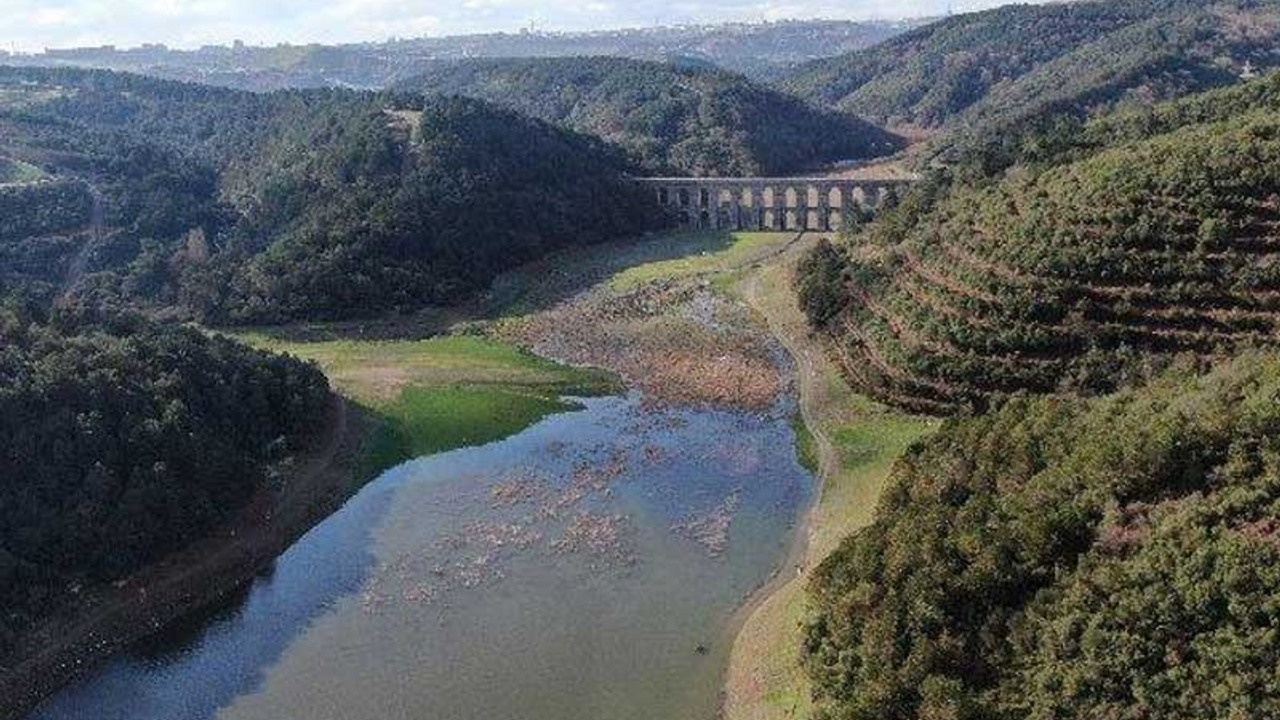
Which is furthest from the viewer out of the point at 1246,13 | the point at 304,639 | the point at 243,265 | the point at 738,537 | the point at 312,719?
the point at 1246,13

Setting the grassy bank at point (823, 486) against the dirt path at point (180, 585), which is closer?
the grassy bank at point (823, 486)

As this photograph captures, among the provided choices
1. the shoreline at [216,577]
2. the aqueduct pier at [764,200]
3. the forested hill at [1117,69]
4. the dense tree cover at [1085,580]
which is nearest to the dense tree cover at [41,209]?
the shoreline at [216,577]

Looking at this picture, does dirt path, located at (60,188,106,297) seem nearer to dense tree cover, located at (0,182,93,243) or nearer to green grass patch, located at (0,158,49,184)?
dense tree cover, located at (0,182,93,243)

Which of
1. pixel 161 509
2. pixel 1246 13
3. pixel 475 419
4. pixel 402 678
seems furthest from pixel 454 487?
pixel 1246 13

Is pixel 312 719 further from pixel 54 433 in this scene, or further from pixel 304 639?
pixel 54 433

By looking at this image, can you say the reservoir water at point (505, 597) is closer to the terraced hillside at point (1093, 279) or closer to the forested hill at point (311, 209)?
the terraced hillside at point (1093, 279)

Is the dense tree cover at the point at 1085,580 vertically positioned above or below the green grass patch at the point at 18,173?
below

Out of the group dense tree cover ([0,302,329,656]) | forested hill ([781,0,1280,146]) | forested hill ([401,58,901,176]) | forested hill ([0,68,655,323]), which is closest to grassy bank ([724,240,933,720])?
dense tree cover ([0,302,329,656])
